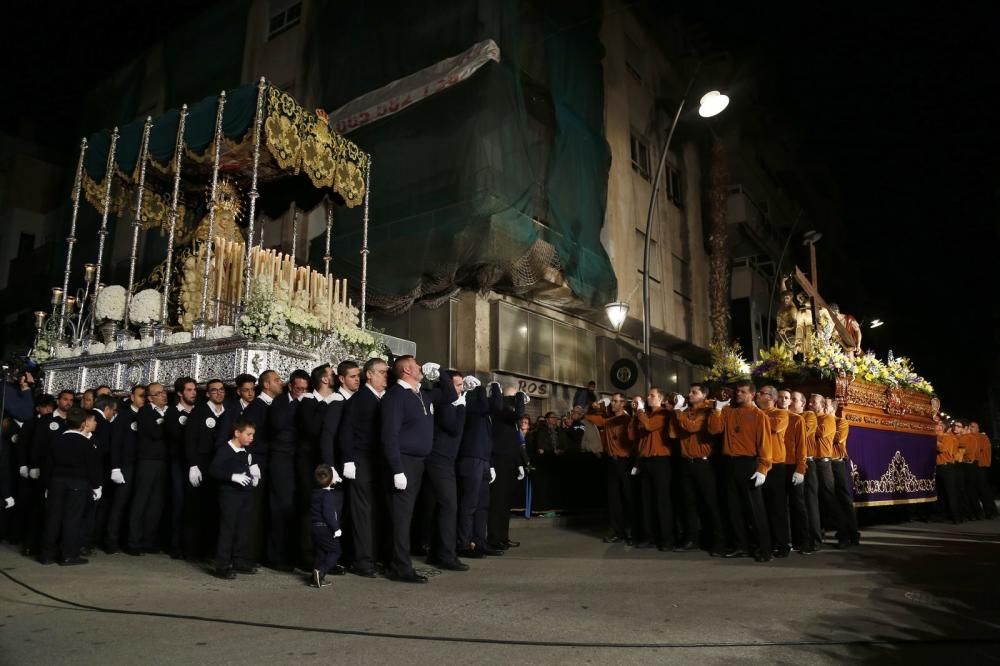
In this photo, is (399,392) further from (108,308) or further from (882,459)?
(882,459)

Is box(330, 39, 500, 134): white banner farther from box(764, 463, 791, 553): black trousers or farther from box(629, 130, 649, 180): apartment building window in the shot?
box(764, 463, 791, 553): black trousers

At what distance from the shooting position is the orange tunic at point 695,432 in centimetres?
907

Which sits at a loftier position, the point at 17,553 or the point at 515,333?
the point at 515,333

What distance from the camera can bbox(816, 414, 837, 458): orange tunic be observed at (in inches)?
379

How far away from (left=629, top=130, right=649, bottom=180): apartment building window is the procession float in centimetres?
1275

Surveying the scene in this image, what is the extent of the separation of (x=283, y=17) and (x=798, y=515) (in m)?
22.2

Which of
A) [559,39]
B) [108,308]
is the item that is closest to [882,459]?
[108,308]

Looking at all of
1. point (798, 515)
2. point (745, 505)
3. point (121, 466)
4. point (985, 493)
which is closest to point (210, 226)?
point (121, 466)

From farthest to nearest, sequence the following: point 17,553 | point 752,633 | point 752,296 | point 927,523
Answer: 1. point 752,296
2. point 927,523
3. point 17,553
4. point 752,633

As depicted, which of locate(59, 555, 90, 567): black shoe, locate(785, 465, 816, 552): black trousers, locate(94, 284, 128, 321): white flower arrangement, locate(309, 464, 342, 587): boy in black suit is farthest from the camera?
locate(94, 284, 128, 321): white flower arrangement

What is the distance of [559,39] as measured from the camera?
67.6ft

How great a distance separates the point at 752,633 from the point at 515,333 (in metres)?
14.3

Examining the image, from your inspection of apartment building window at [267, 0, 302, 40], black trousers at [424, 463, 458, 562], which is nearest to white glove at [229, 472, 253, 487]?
black trousers at [424, 463, 458, 562]

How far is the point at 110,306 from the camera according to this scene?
1218cm
